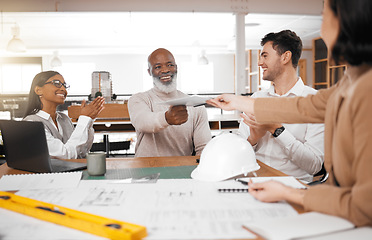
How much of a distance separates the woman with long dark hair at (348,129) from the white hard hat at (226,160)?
31 cm

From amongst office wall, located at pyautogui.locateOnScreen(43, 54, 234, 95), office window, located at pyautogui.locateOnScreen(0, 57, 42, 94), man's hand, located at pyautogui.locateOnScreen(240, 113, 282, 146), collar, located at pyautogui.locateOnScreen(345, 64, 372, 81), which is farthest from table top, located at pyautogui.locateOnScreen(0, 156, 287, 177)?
office window, located at pyautogui.locateOnScreen(0, 57, 42, 94)

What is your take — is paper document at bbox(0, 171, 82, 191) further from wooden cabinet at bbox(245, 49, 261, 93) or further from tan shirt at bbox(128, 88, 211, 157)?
wooden cabinet at bbox(245, 49, 261, 93)

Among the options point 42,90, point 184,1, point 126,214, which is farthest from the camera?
point 184,1

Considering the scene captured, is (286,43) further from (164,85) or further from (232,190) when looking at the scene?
(232,190)

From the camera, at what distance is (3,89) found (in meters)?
13.6

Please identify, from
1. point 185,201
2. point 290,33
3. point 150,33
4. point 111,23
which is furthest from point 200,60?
point 185,201

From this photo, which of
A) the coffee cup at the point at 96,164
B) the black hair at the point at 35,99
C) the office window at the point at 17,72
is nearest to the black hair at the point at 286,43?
the coffee cup at the point at 96,164

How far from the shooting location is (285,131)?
1.93 meters

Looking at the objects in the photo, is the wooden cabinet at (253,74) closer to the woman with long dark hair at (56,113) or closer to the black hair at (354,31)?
the woman with long dark hair at (56,113)

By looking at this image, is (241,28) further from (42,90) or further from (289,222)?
(289,222)

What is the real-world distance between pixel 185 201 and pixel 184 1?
5708 mm

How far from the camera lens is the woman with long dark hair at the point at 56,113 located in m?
2.14

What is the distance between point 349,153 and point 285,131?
3.51 ft

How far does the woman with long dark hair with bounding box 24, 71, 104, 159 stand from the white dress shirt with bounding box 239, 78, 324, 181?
113cm
